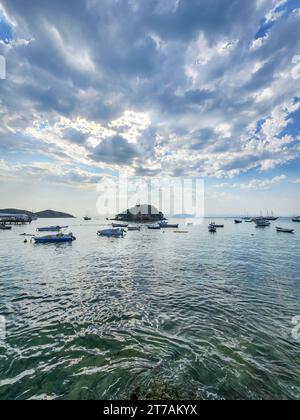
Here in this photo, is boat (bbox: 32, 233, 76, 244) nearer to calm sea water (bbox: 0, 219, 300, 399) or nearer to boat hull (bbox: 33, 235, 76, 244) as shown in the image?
boat hull (bbox: 33, 235, 76, 244)

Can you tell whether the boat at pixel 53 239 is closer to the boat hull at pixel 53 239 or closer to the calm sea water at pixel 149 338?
the boat hull at pixel 53 239

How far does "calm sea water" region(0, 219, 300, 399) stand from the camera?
7.27 meters

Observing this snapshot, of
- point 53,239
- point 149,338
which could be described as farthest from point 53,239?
point 149,338

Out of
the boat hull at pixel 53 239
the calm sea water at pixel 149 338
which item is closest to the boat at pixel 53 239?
the boat hull at pixel 53 239

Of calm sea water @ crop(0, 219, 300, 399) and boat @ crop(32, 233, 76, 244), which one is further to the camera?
boat @ crop(32, 233, 76, 244)

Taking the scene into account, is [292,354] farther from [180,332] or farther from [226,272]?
[226,272]

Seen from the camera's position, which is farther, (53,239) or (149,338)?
(53,239)

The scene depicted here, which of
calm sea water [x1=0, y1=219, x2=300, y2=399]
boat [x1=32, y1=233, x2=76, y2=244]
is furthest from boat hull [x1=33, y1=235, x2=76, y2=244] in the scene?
calm sea water [x1=0, y1=219, x2=300, y2=399]

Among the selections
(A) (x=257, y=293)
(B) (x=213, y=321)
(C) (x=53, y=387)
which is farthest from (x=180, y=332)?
(A) (x=257, y=293)

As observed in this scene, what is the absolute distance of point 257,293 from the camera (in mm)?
16859

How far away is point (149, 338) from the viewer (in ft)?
34.0

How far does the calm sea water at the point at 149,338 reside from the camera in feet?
23.9

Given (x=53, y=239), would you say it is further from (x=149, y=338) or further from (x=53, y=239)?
(x=149, y=338)

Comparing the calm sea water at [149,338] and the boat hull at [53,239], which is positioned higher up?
the boat hull at [53,239]
